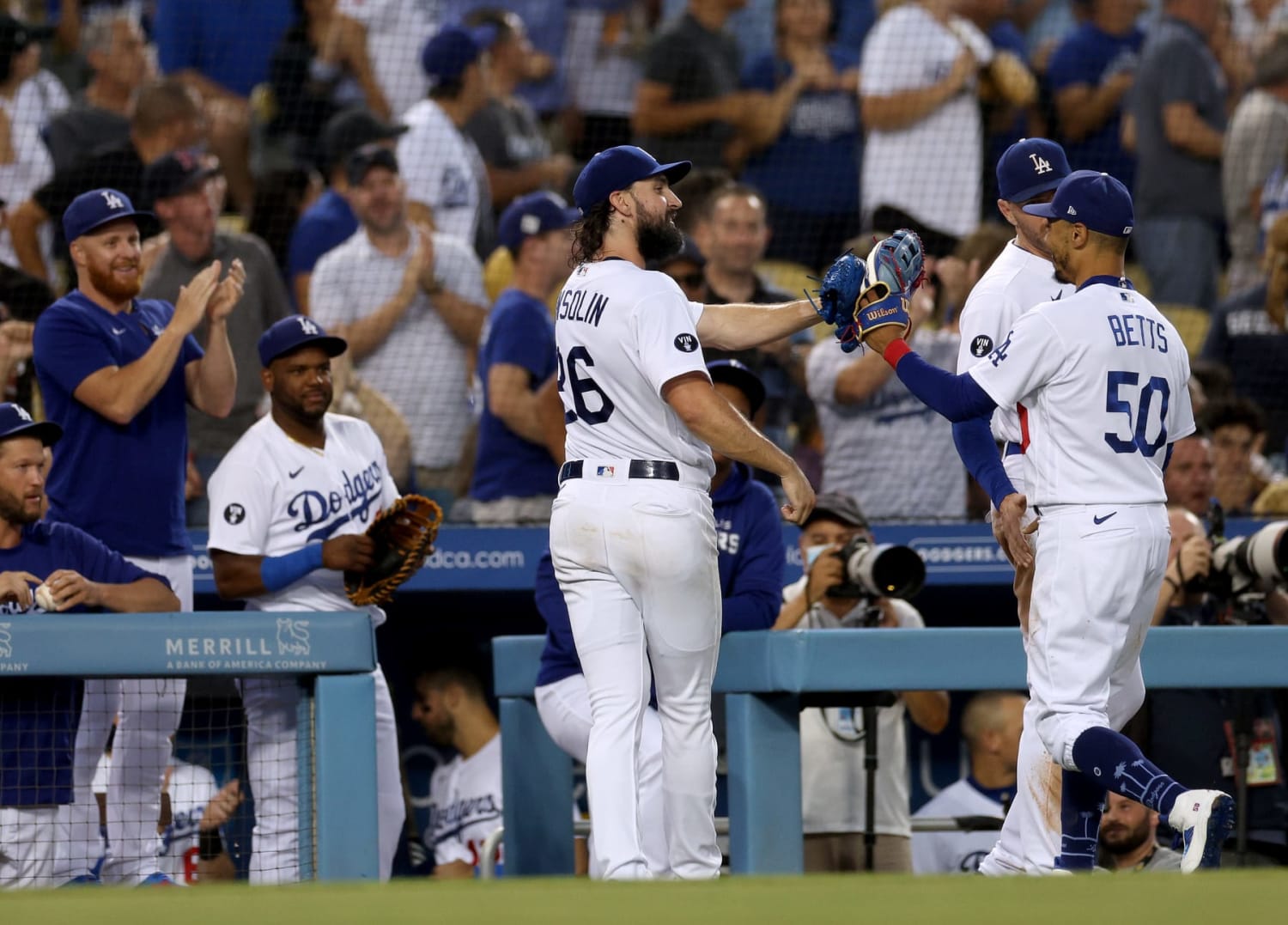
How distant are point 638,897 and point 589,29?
7481mm

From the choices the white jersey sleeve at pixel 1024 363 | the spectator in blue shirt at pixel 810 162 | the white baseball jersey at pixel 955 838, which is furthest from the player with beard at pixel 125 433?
the spectator in blue shirt at pixel 810 162

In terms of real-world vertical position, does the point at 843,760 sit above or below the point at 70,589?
below

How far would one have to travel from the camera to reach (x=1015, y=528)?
4.65 m

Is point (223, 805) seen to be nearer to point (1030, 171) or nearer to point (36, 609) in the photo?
point (36, 609)

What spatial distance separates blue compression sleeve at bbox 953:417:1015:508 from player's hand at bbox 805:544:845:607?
106 centimetres

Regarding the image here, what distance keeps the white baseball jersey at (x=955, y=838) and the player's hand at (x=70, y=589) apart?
9.96 feet

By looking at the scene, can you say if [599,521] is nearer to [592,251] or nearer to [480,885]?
[592,251]

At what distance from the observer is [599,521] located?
14.6ft

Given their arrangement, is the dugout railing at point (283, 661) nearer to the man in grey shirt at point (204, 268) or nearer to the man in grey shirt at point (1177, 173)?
the man in grey shirt at point (204, 268)

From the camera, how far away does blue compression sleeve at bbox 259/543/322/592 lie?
5.44 m

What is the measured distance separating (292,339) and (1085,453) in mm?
2472

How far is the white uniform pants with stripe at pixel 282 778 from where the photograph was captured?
5137 mm

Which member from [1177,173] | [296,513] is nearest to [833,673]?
[296,513]

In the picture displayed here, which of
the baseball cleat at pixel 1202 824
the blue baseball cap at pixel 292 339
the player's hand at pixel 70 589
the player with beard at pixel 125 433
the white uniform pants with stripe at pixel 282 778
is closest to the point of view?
the baseball cleat at pixel 1202 824
